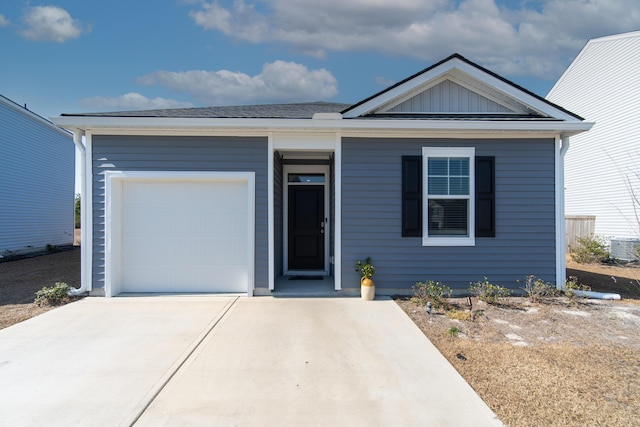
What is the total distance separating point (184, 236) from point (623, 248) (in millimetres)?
13270

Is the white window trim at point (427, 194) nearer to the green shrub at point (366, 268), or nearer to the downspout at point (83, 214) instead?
the green shrub at point (366, 268)

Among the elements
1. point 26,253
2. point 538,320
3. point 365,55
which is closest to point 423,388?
point 538,320

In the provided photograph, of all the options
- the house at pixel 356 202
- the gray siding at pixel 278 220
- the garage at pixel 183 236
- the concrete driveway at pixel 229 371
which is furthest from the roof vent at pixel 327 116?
the concrete driveway at pixel 229 371

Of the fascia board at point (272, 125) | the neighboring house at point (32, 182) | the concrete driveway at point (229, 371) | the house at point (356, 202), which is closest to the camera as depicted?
the concrete driveway at point (229, 371)

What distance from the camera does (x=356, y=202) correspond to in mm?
6273

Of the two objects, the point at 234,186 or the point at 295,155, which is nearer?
the point at 234,186

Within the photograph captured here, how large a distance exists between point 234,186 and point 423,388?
4.55m

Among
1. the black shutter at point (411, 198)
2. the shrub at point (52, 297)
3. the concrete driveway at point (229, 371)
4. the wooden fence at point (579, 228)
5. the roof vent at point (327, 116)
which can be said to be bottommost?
the concrete driveway at point (229, 371)

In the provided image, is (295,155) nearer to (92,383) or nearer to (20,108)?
(92,383)

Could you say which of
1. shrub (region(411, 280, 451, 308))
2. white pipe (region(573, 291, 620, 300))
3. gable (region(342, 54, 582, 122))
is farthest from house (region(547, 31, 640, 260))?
shrub (region(411, 280, 451, 308))

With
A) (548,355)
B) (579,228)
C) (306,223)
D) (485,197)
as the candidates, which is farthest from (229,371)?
(579,228)

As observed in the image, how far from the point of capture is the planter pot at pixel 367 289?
5.93 metres

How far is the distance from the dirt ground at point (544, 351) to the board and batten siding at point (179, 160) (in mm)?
1866

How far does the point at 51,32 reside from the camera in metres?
9.95
